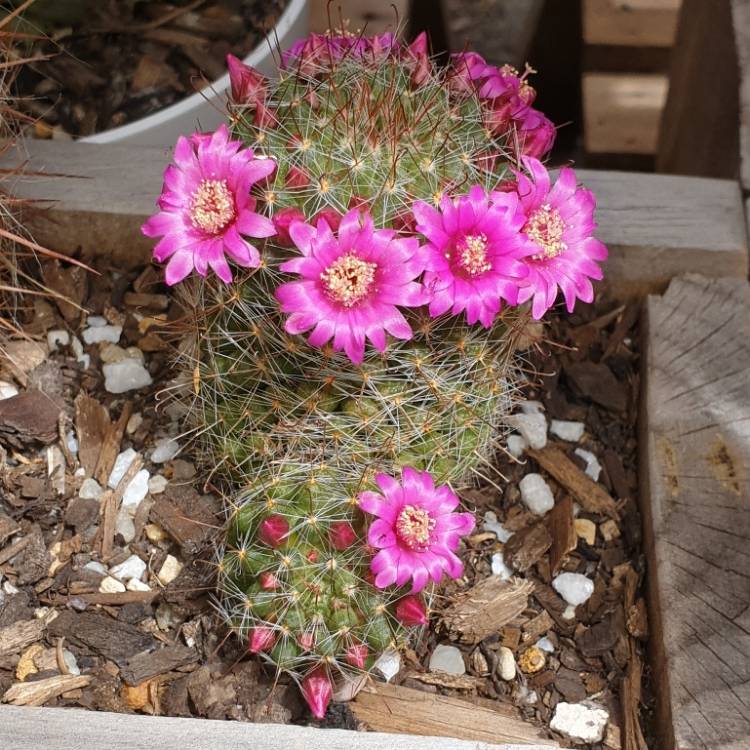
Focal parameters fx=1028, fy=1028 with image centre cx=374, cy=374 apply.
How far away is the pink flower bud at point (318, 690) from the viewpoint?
4.06 ft

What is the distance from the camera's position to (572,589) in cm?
149

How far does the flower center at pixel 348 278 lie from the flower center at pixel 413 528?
0.25 m

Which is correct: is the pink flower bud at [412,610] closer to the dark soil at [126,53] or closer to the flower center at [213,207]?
the flower center at [213,207]

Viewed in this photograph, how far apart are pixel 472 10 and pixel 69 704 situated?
2.69 metres

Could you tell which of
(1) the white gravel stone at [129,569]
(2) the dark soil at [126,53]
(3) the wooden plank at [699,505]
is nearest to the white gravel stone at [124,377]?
(1) the white gravel stone at [129,569]

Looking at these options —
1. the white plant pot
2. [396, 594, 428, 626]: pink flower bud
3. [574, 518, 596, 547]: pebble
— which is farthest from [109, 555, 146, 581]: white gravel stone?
the white plant pot

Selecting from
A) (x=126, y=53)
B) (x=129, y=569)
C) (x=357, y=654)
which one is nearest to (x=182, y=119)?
(x=126, y=53)

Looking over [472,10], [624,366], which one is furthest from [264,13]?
[472,10]

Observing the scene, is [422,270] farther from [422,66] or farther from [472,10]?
[472,10]

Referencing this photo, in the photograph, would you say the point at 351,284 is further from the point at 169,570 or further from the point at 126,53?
→ the point at 126,53

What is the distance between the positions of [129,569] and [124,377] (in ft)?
1.02

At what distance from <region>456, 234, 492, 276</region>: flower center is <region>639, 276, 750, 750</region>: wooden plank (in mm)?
526

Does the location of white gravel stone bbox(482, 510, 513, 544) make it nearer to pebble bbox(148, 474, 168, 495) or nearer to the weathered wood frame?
the weathered wood frame

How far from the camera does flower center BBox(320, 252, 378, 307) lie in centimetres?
109
